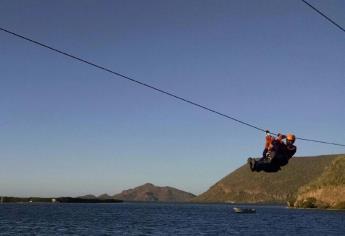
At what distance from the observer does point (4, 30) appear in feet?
48.6

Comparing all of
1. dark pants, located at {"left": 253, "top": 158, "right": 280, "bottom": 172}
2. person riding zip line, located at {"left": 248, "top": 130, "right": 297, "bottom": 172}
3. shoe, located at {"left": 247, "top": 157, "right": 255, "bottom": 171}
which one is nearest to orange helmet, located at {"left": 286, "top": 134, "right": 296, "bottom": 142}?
person riding zip line, located at {"left": 248, "top": 130, "right": 297, "bottom": 172}

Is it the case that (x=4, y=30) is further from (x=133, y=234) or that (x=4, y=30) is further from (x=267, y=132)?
(x=133, y=234)

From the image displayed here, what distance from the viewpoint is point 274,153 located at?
81.1 ft

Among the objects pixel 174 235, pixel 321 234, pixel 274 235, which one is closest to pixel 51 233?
pixel 174 235

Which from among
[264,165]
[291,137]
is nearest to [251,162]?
[264,165]

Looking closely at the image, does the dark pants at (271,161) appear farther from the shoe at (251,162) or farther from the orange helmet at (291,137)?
the orange helmet at (291,137)

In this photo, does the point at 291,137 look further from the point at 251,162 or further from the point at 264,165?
the point at 251,162

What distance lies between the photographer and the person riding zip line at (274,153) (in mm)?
24797

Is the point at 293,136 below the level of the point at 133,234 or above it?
above

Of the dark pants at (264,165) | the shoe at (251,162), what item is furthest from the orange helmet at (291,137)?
the shoe at (251,162)

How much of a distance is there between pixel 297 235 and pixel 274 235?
386cm

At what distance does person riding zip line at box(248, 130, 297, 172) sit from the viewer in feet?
81.4

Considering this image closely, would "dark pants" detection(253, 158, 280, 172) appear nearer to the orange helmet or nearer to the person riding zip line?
the person riding zip line

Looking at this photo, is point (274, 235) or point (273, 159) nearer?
point (273, 159)
